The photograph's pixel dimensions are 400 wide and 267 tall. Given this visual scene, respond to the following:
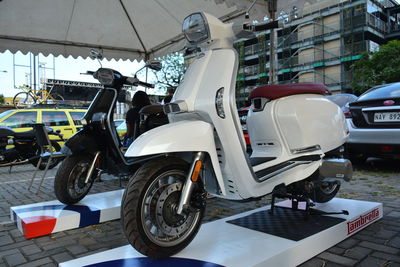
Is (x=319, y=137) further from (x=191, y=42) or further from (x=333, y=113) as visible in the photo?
(x=191, y=42)

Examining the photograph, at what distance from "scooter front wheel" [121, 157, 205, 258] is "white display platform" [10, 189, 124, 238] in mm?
1586

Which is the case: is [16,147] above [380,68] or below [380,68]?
below

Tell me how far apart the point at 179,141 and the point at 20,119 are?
9236 millimetres

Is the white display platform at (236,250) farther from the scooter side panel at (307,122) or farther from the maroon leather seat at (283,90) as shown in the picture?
the maroon leather seat at (283,90)

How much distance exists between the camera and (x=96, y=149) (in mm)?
3832

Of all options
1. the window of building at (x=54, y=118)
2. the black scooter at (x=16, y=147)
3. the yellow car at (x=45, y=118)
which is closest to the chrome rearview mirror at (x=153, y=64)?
the black scooter at (x=16, y=147)

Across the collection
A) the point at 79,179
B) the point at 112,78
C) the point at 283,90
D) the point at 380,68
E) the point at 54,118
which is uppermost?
the point at 380,68

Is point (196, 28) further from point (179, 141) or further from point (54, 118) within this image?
point (54, 118)

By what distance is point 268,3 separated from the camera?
5.47 m

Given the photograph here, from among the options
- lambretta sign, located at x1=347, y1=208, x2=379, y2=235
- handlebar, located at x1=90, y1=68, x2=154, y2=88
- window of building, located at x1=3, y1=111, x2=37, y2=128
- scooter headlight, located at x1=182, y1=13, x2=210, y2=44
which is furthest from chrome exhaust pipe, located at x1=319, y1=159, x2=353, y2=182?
window of building, located at x1=3, y1=111, x2=37, y2=128

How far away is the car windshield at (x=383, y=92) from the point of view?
17.0ft

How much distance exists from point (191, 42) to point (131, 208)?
4.19 ft

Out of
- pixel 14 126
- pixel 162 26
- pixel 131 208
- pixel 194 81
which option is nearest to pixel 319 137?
pixel 194 81

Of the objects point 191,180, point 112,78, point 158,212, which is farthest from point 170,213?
point 112,78
